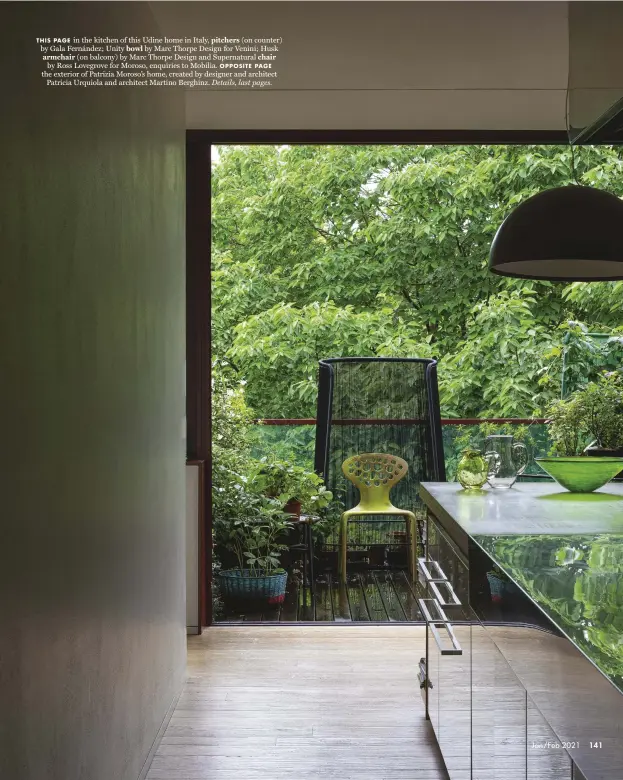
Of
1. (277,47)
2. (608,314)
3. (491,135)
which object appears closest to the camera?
(277,47)

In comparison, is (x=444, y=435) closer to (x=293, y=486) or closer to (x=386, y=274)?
(x=293, y=486)

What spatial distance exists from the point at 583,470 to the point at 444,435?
367 centimetres

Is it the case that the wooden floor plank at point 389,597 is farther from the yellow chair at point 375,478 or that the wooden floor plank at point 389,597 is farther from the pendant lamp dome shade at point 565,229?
the pendant lamp dome shade at point 565,229

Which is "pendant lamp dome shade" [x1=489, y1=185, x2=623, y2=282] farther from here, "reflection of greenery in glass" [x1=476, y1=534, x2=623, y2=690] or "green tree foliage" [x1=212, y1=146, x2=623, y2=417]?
"green tree foliage" [x1=212, y1=146, x2=623, y2=417]

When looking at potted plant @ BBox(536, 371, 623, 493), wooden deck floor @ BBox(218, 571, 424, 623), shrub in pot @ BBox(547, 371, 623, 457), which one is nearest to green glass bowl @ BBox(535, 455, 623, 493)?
potted plant @ BBox(536, 371, 623, 493)

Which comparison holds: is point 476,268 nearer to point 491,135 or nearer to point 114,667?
point 491,135

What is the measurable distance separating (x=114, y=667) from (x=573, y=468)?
1.69 m

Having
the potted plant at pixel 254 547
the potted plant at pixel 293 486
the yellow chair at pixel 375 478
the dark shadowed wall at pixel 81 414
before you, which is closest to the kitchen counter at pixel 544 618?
the dark shadowed wall at pixel 81 414

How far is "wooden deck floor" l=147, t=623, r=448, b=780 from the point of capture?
292 cm

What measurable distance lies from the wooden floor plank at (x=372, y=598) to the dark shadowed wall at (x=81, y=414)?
1883mm

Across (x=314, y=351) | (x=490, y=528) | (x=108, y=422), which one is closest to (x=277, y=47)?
(x=108, y=422)

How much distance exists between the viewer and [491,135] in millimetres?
4586

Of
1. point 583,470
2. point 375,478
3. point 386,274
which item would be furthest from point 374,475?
point 386,274

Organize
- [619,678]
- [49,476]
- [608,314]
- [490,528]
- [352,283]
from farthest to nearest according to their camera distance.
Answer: [352,283] < [608,314] < [490,528] < [49,476] < [619,678]
